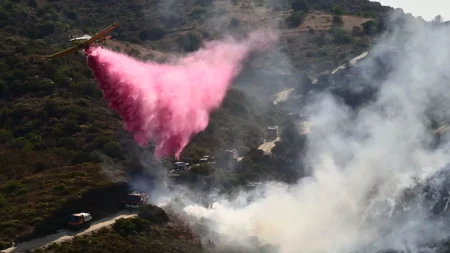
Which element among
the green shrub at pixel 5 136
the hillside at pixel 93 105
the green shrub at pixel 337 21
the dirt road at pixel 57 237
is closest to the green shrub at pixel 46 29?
the hillside at pixel 93 105

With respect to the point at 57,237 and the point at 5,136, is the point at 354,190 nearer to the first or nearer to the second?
the point at 57,237

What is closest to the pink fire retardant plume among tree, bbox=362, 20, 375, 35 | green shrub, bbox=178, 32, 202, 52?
green shrub, bbox=178, 32, 202, 52

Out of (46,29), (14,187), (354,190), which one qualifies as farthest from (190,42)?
(14,187)

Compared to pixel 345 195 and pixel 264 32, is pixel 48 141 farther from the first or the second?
pixel 264 32

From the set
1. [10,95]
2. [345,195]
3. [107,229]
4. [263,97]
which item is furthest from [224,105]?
[107,229]

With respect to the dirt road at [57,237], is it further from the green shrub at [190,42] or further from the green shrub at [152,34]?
the green shrub at [152,34]
